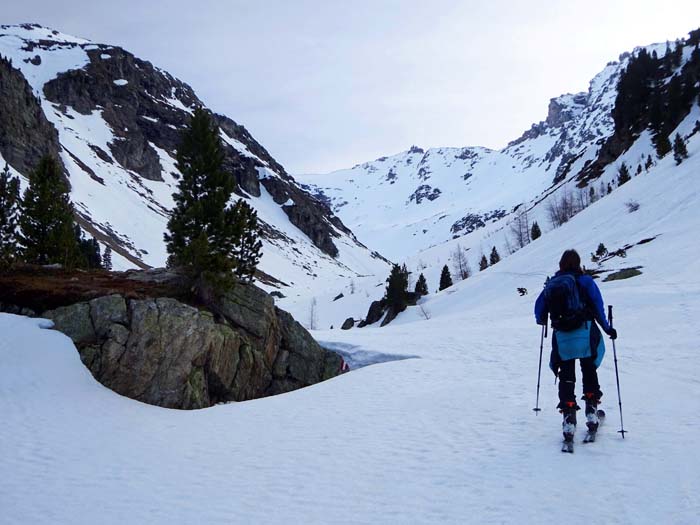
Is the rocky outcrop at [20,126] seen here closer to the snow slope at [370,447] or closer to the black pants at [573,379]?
the snow slope at [370,447]

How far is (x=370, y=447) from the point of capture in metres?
8.05

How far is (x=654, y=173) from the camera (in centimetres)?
4959

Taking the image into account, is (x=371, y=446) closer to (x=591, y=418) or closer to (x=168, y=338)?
(x=591, y=418)

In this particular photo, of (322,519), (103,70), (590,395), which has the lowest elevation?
(322,519)

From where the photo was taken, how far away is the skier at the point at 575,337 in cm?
672

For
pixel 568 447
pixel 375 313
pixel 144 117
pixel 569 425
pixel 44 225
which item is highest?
pixel 144 117

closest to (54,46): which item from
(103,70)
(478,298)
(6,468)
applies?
(103,70)

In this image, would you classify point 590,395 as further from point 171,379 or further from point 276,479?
point 171,379

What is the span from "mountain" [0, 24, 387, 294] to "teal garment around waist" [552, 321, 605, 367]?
73.1m

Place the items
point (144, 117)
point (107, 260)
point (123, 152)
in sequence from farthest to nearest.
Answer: point (144, 117), point (123, 152), point (107, 260)

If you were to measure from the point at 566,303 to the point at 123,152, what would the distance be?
471 feet

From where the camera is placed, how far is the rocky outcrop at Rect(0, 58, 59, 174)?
288ft

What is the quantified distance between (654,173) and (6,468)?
58072 millimetres

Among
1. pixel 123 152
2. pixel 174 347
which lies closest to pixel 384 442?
pixel 174 347
